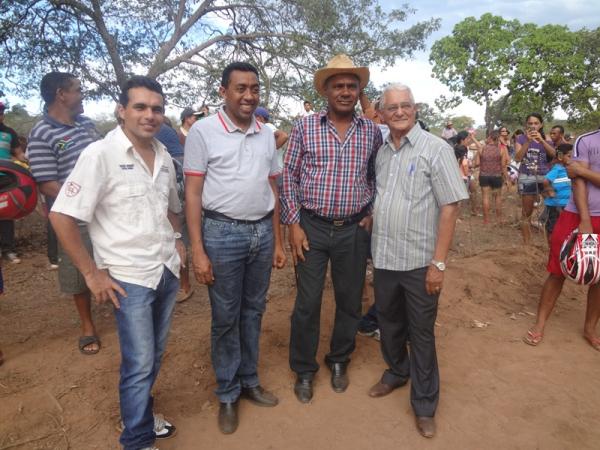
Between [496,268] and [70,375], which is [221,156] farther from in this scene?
[496,268]

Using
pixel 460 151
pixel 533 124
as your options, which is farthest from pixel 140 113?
pixel 460 151

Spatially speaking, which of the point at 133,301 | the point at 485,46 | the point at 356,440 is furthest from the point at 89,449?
the point at 485,46

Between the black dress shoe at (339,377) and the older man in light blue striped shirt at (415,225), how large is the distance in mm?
556

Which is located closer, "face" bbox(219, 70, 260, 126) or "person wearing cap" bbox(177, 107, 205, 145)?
"face" bbox(219, 70, 260, 126)

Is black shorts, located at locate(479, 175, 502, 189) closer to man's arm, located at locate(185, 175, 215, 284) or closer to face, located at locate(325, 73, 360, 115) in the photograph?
face, located at locate(325, 73, 360, 115)

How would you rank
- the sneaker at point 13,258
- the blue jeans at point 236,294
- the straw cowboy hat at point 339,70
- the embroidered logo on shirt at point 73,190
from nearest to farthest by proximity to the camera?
1. the embroidered logo on shirt at point 73,190
2. the blue jeans at point 236,294
3. the straw cowboy hat at point 339,70
4. the sneaker at point 13,258

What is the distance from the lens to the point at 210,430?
104 inches

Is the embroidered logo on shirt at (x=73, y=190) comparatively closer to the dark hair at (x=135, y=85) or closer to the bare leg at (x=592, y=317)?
the dark hair at (x=135, y=85)

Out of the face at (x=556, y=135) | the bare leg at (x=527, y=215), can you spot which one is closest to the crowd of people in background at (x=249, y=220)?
the bare leg at (x=527, y=215)

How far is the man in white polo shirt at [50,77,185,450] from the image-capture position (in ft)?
6.19

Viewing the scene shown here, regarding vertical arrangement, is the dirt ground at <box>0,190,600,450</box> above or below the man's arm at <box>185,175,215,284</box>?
below

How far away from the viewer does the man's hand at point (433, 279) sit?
7.91 feet

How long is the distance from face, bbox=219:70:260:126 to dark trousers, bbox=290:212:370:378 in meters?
0.76

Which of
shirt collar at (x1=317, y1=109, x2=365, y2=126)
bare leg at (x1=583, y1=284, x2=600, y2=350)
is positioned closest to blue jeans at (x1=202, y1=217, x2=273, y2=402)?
shirt collar at (x1=317, y1=109, x2=365, y2=126)
